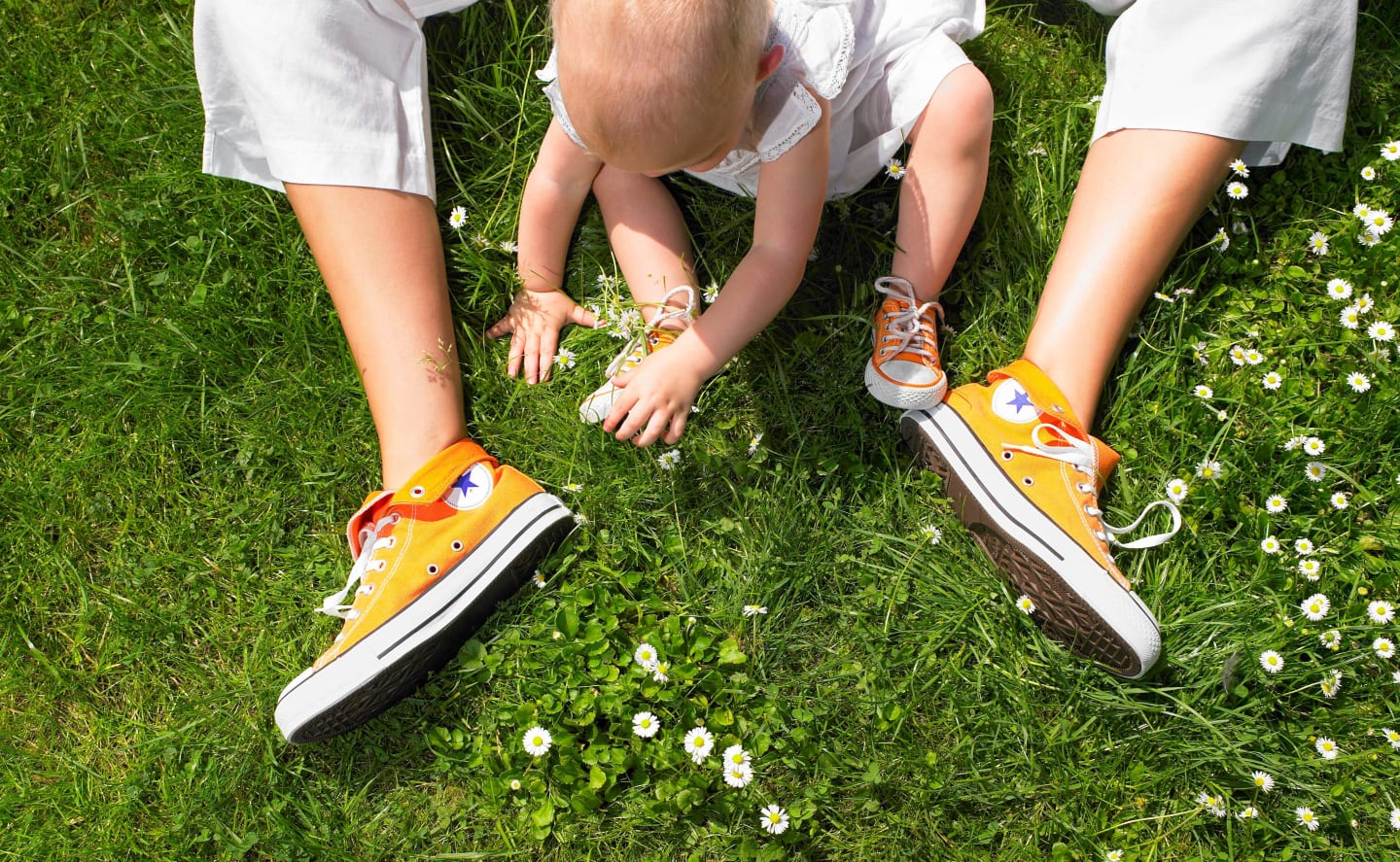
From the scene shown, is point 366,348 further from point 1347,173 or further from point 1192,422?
point 1347,173

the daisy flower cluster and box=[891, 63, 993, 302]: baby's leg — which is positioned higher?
box=[891, 63, 993, 302]: baby's leg

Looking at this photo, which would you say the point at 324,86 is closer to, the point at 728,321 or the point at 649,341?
the point at 649,341

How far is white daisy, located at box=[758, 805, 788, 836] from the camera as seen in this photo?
2129 millimetres

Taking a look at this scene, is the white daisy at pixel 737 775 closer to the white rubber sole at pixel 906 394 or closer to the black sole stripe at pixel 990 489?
the black sole stripe at pixel 990 489

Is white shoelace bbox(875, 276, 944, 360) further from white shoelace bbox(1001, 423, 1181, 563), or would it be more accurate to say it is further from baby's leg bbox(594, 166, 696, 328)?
baby's leg bbox(594, 166, 696, 328)

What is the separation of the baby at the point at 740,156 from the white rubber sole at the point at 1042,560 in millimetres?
134

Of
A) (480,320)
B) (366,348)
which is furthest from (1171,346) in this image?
(366,348)

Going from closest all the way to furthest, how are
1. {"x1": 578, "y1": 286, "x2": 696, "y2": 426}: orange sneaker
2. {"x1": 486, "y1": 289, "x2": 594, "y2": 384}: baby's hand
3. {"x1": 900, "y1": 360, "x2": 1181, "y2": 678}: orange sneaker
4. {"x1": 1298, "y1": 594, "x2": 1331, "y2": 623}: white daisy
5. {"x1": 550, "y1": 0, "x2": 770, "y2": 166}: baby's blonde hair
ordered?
{"x1": 550, "y1": 0, "x2": 770, "y2": 166}: baby's blonde hair → {"x1": 900, "y1": 360, "x2": 1181, "y2": 678}: orange sneaker → {"x1": 1298, "y1": 594, "x2": 1331, "y2": 623}: white daisy → {"x1": 578, "y1": 286, "x2": 696, "y2": 426}: orange sneaker → {"x1": 486, "y1": 289, "x2": 594, "y2": 384}: baby's hand

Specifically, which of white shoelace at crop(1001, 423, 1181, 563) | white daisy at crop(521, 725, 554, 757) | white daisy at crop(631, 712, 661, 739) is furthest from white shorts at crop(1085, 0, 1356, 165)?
white daisy at crop(521, 725, 554, 757)

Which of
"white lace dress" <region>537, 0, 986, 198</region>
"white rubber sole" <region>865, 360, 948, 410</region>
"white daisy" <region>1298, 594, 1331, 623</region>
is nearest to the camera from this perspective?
"white lace dress" <region>537, 0, 986, 198</region>

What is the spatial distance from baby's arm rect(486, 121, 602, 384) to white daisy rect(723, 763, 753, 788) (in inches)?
42.1

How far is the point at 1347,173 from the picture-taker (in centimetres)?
259

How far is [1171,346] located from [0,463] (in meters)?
3.03

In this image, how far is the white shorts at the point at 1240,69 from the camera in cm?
217
